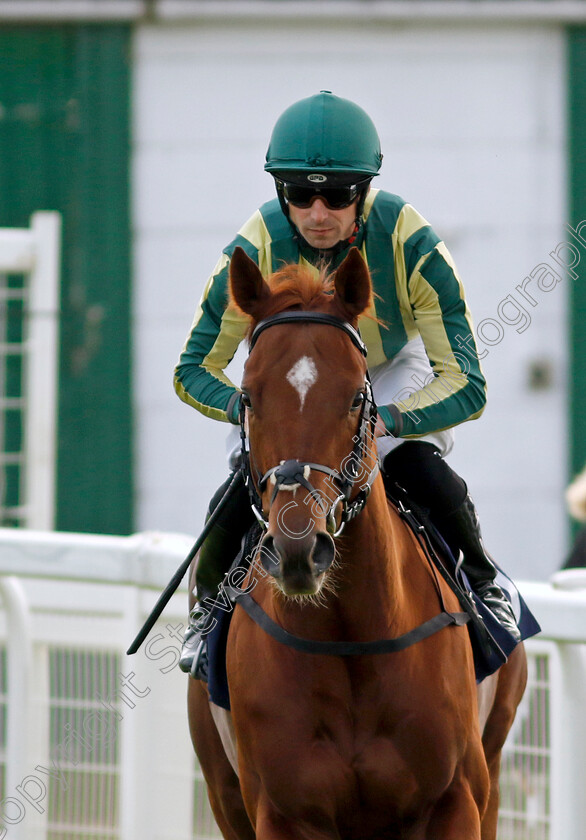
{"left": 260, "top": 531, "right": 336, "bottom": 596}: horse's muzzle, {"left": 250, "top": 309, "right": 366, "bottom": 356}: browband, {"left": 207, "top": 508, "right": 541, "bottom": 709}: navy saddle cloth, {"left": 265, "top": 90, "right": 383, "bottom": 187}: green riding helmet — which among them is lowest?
{"left": 207, "top": 508, "right": 541, "bottom": 709}: navy saddle cloth

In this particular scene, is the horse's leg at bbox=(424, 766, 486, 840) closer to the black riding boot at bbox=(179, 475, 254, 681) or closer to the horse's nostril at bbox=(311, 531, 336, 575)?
the black riding boot at bbox=(179, 475, 254, 681)

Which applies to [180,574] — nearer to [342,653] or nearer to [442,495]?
[342,653]

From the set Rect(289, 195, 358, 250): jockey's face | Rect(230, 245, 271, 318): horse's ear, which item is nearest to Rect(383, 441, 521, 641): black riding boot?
Rect(289, 195, 358, 250): jockey's face

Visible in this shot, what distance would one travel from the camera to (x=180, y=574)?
343 cm

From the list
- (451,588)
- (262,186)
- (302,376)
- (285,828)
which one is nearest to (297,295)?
(302,376)

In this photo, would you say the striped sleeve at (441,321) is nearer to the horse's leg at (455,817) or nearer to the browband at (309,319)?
→ the browband at (309,319)

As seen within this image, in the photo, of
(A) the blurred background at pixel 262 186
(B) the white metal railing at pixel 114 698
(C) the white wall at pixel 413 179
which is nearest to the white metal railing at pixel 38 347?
(A) the blurred background at pixel 262 186

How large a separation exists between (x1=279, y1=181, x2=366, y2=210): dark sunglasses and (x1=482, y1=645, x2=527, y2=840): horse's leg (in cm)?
149

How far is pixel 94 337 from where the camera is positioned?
7758 mm

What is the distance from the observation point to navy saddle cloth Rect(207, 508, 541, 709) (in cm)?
350

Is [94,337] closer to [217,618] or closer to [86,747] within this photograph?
[86,747]

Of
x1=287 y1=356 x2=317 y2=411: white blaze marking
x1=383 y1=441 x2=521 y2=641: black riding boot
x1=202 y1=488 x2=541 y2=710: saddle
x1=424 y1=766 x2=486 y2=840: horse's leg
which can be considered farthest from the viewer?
x1=383 y1=441 x2=521 y2=641: black riding boot

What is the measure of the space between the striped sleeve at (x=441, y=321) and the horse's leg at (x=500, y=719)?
0.91m

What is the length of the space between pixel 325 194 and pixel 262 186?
14.3 ft
